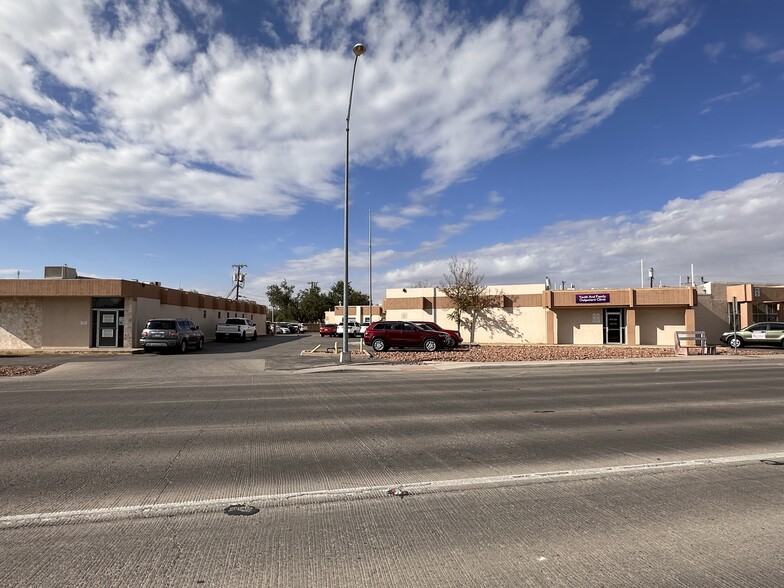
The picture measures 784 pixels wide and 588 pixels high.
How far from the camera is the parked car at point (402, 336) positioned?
28000mm

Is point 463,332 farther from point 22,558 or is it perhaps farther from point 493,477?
point 22,558

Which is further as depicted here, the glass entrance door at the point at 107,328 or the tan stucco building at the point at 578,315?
the tan stucco building at the point at 578,315

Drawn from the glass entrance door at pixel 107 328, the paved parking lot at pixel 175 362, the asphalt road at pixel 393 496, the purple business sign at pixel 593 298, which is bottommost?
→ the paved parking lot at pixel 175 362

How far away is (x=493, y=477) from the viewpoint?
5520 millimetres

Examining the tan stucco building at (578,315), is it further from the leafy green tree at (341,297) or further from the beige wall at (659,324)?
the leafy green tree at (341,297)

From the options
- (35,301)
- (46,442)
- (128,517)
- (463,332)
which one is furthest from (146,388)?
(463,332)

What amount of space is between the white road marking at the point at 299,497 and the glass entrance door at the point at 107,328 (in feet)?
90.8

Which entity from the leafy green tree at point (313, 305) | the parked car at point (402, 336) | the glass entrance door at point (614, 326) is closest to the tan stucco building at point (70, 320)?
the parked car at point (402, 336)

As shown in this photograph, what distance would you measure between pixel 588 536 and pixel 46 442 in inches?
291

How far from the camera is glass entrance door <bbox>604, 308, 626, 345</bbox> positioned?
36.8m

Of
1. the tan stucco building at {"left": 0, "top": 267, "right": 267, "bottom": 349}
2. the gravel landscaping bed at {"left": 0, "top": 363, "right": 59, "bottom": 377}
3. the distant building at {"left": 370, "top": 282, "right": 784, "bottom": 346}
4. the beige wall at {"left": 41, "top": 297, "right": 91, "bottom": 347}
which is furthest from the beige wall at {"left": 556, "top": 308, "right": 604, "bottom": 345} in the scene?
the gravel landscaping bed at {"left": 0, "top": 363, "right": 59, "bottom": 377}

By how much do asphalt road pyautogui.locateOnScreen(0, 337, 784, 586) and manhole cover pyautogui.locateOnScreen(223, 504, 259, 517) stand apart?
0.07 m

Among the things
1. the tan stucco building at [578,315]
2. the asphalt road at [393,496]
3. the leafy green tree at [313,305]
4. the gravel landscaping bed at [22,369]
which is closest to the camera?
the asphalt road at [393,496]

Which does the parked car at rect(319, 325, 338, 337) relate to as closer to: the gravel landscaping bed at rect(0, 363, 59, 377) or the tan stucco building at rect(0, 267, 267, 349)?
the tan stucco building at rect(0, 267, 267, 349)
